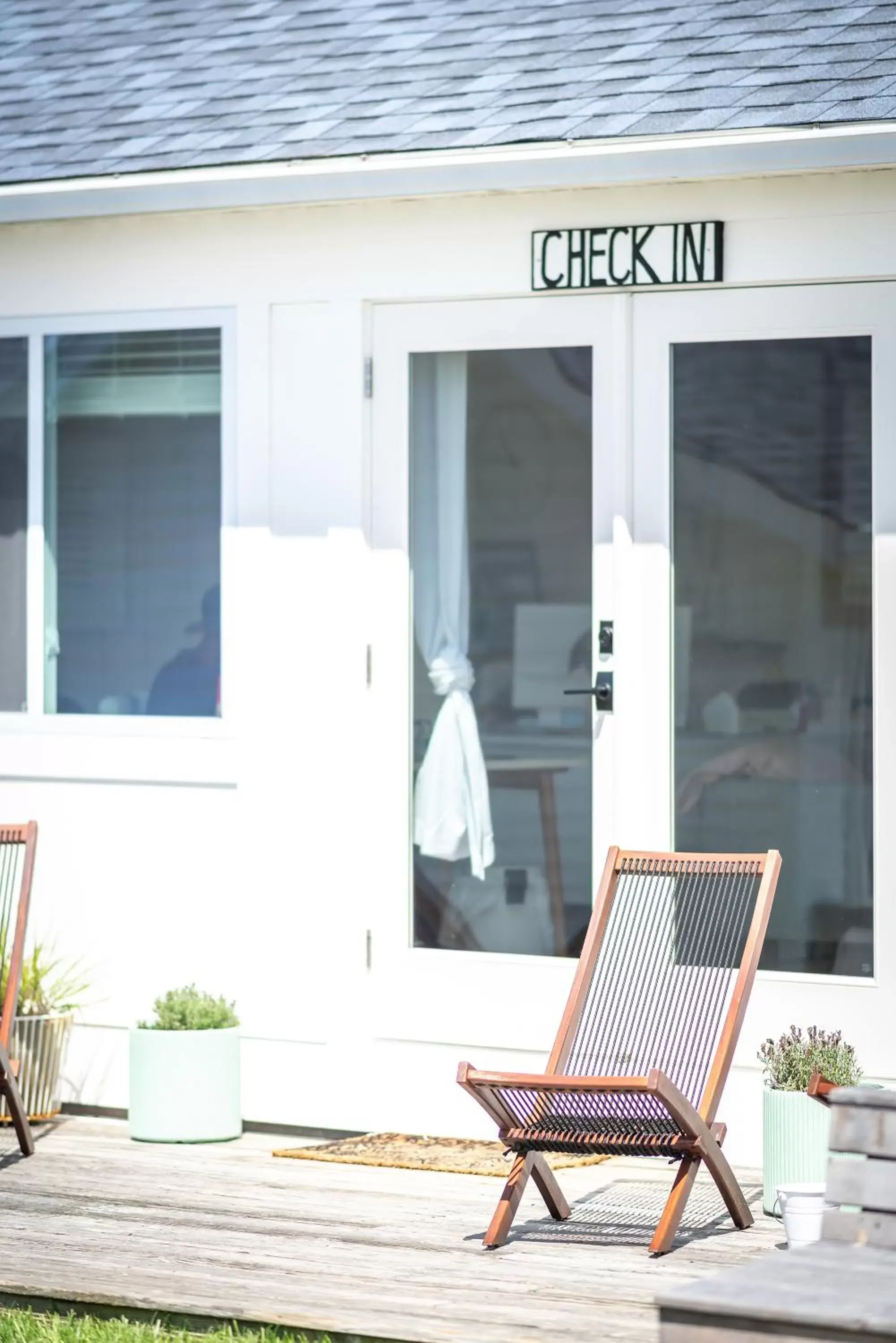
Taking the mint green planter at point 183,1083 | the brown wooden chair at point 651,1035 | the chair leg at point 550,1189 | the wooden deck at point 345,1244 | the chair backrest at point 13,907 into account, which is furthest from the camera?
the mint green planter at point 183,1083

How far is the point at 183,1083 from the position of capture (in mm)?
6473

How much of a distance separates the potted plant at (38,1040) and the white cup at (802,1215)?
276 centimetres

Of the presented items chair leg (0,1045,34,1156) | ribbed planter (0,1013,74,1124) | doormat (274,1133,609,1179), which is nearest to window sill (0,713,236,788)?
ribbed planter (0,1013,74,1124)

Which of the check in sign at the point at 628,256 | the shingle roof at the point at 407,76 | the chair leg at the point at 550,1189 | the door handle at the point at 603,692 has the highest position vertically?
the shingle roof at the point at 407,76

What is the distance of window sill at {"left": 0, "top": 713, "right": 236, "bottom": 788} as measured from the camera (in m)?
6.84

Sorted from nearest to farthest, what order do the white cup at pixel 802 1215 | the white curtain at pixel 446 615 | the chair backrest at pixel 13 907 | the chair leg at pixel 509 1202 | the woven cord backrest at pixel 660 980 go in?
1. the white cup at pixel 802 1215
2. the chair leg at pixel 509 1202
3. the woven cord backrest at pixel 660 980
4. the chair backrest at pixel 13 907
5. the white curtain at pixel 446 615

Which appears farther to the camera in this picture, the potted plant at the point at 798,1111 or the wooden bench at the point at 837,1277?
the potted plant at the point at 798,1111

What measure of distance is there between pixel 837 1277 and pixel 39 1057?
4.00 meters

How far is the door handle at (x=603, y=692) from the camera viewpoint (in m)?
6.34

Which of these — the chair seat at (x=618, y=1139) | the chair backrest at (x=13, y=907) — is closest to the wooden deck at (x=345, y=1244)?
the chair seat at (x=618, y=1139)

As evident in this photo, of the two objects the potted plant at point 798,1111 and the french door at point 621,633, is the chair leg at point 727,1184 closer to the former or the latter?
the potted plant at point 798,1111

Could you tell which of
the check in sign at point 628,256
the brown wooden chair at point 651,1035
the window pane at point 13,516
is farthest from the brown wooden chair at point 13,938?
the check in sign at point 628,256

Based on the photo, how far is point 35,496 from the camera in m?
7.17

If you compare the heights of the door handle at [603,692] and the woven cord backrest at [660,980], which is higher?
the door handle at [603,692]
